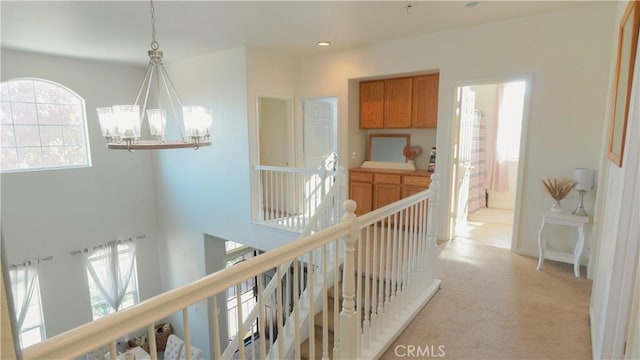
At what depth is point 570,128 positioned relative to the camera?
3.56m

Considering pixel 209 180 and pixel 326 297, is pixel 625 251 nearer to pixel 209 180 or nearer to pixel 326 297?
pixel 326 297

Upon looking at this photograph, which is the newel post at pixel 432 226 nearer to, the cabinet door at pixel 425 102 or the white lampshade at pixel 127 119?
the cabinet door at pixel 425 102

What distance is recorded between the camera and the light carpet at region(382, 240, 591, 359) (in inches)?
91.2

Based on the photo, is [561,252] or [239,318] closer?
[239,318]

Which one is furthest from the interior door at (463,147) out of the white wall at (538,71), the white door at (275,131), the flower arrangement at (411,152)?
the white door at (275,131)

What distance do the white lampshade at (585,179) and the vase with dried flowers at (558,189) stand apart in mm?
62

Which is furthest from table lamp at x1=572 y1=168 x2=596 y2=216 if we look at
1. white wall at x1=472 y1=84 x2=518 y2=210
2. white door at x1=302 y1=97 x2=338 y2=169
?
white door at x1=302 y1=97 x2=338 y2=169

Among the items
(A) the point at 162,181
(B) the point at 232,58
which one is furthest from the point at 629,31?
(A) the point at 162,181

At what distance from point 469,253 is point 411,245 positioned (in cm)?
173

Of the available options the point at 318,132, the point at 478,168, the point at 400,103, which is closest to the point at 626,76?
the point at 400,103

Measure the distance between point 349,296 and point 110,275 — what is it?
5643 millimetres

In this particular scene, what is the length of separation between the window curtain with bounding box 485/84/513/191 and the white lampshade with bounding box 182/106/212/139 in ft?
18.4

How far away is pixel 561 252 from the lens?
146 inches

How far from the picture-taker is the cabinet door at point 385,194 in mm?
4961
